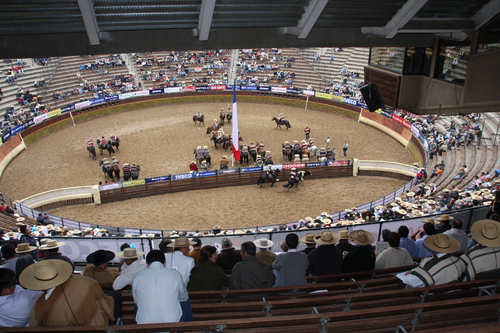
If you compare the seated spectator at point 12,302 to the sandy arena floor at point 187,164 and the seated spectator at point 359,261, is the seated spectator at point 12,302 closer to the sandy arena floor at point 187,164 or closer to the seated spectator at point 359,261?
the seated spectator at point 359,261

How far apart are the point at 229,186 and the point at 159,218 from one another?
474 centimetres

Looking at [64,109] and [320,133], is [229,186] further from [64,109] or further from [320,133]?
[64,109]

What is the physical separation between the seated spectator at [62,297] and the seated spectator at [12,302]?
28cm

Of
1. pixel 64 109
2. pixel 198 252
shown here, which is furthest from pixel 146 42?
pixel 64 109

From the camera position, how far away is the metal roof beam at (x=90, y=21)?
6981mm

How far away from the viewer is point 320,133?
29688 mm

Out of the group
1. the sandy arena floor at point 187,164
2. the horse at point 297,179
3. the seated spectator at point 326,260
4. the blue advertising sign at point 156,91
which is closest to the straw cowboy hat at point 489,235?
the seated spectator at point 326,260

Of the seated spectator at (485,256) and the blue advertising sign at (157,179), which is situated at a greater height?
the seated spectator at (485,256)

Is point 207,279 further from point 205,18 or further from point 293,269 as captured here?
point 205,18

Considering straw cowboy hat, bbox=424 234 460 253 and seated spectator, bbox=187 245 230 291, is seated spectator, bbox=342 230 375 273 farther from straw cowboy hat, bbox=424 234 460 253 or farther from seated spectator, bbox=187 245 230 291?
seated spectator, bbox=187 245 230 291

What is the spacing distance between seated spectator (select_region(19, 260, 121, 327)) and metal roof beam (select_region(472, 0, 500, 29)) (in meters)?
9.61

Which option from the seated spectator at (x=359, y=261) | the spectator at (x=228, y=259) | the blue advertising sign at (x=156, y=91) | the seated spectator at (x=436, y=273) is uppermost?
the seated spectator at (x=436, y=273)

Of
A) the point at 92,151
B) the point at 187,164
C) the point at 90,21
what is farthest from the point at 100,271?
the point at 92,151

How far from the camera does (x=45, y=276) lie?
14.0ft
